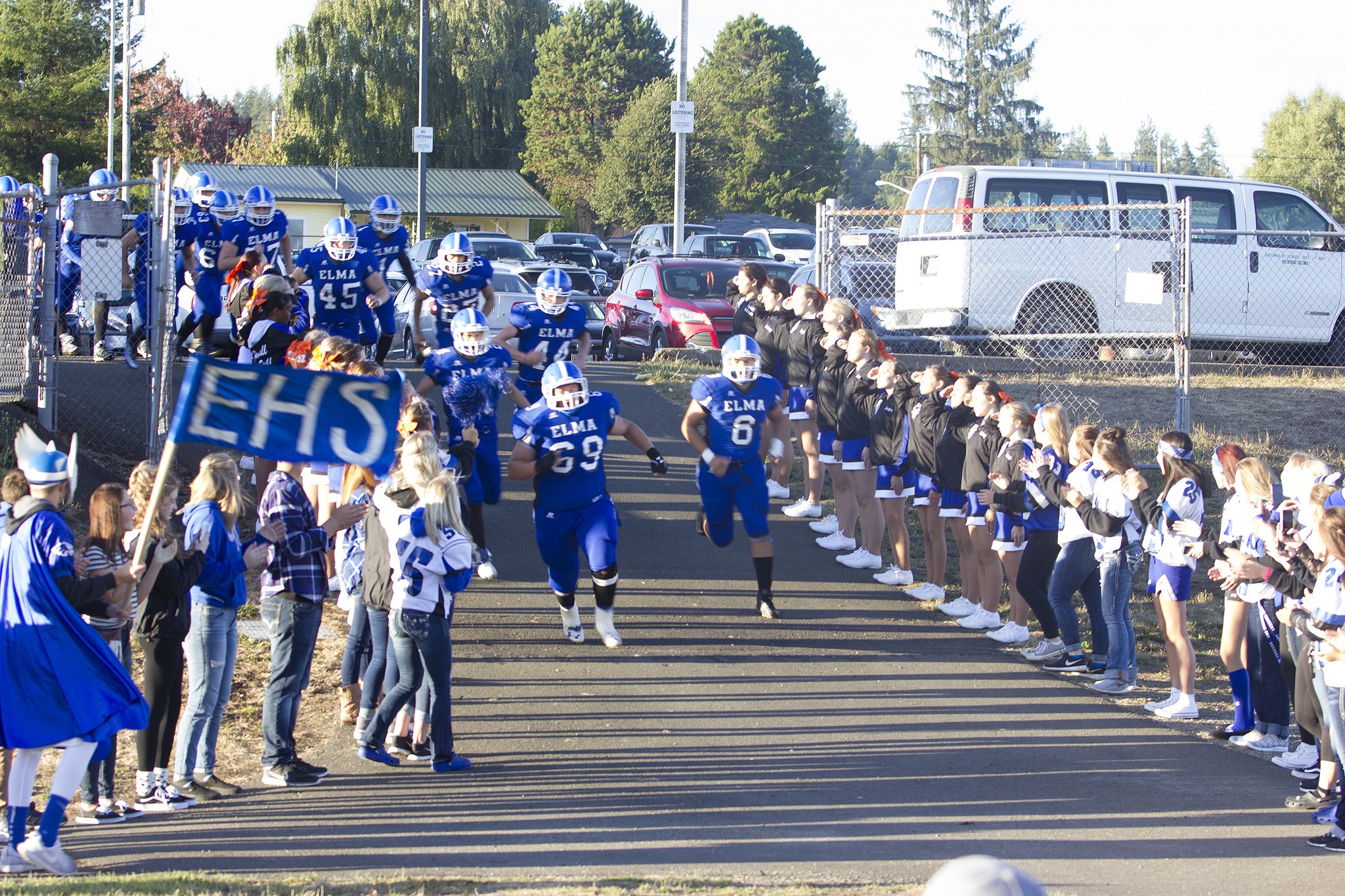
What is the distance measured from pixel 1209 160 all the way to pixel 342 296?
12659 cm

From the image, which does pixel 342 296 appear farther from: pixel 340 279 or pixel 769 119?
pixel 769 119

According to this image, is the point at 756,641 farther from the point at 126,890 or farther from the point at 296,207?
the point at 296,207

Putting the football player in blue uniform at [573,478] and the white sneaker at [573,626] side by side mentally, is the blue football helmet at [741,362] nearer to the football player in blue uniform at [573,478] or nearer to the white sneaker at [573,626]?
the football player in blue uniform at [573,478]

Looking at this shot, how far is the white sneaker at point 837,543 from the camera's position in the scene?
35.6 ft

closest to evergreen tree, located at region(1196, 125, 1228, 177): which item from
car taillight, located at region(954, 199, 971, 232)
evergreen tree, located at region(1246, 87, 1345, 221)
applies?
evergreen tree, located at region(1246, 87, 1345, 221)

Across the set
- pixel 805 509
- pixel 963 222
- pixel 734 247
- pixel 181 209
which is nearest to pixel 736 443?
pixel 805 509

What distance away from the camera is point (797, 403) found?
1148 centimetres

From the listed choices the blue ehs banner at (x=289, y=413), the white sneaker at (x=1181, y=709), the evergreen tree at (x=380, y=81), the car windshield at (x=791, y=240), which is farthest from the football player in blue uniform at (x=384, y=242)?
the evergreen tree at (x=380, y=81)

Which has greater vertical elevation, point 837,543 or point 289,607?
point 289,607

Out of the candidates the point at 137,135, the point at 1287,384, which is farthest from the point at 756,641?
the point at 137,135

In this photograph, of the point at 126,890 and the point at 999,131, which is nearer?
the point at 126,890

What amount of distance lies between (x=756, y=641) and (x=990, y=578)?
184 cm

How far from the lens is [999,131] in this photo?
76625 mm

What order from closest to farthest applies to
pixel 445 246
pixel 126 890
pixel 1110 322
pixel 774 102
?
pixel 126 890, pixel 445 246, pixel 1110 322, pixel 774 102
